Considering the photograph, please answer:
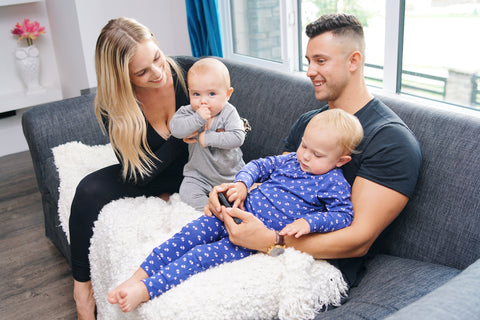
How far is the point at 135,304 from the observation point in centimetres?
133

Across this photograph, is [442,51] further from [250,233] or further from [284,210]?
[250,233]

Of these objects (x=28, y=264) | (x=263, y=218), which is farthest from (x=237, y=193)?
(x=28, y=264)

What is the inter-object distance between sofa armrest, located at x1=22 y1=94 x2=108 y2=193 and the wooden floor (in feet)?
1.27

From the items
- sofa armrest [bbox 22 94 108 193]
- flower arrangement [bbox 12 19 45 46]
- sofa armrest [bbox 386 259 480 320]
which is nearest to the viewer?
sofa armrest [bbox 386 259 480 320]

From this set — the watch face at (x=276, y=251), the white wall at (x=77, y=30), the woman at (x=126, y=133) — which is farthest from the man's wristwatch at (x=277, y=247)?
the white wall at (x=77, y=30)

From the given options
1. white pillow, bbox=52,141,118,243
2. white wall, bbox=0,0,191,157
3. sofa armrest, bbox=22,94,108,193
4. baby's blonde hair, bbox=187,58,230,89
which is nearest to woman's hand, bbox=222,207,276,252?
baby's blonde hair, bbox=187,58,230,89

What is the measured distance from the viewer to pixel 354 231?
1.38 metres

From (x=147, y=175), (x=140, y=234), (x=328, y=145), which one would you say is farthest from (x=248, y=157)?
(x=328, y=145)

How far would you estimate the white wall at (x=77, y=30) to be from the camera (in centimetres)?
352

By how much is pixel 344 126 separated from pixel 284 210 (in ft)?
1.10

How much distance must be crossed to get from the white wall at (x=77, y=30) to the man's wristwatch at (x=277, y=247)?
2.62 metres

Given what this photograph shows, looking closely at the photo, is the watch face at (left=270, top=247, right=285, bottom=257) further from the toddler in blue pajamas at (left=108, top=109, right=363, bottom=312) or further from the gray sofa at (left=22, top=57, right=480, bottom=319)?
the gray sofa at (left=22, top=57, right=480, bottom=319)

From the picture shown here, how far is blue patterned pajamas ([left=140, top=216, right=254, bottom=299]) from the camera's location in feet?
4.50

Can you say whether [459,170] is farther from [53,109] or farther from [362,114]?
[53,109]
